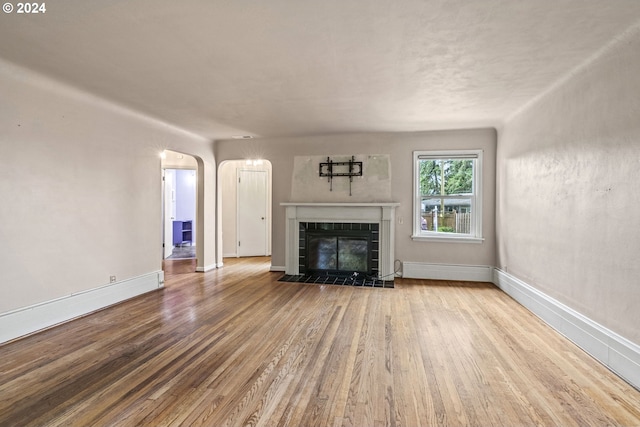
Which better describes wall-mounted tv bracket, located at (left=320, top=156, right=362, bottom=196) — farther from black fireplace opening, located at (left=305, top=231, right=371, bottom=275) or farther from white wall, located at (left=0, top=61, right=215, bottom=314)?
white wall, located at (left=0, top=61, right=215, bottom=314)

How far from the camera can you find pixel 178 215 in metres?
10.2

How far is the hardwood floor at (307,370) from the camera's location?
1.87 metres

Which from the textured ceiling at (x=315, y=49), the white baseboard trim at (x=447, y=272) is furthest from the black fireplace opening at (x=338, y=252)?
the textured ceiling at (x=315, y=49)

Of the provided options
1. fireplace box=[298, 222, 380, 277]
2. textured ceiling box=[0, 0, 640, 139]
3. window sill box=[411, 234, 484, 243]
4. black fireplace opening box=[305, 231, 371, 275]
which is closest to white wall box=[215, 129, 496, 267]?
window sill box=[411, 234, 484, 243]

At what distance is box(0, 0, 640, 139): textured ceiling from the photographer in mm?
2020

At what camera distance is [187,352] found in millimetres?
2660

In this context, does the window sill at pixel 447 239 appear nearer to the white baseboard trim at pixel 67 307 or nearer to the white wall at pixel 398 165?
the white wall at pixel 398 165

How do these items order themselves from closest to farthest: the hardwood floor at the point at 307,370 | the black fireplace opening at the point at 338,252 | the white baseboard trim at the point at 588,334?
the hardwood floor at the point at 307,370 → the white baseboard trim at the point at 588,334 → the black fireplace opening at the point at 338,252

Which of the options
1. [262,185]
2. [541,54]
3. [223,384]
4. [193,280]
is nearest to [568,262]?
[541,54]

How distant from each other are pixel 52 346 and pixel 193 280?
2526 mm

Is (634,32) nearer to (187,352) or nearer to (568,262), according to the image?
(568,262)

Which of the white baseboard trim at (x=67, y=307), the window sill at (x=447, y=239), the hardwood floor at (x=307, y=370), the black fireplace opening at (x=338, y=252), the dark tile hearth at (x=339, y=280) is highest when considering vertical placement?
the window sill at (x=447, y=239)

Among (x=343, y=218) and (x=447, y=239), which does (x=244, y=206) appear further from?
(x=447, y=239)

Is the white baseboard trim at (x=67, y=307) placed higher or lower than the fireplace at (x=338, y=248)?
lower
